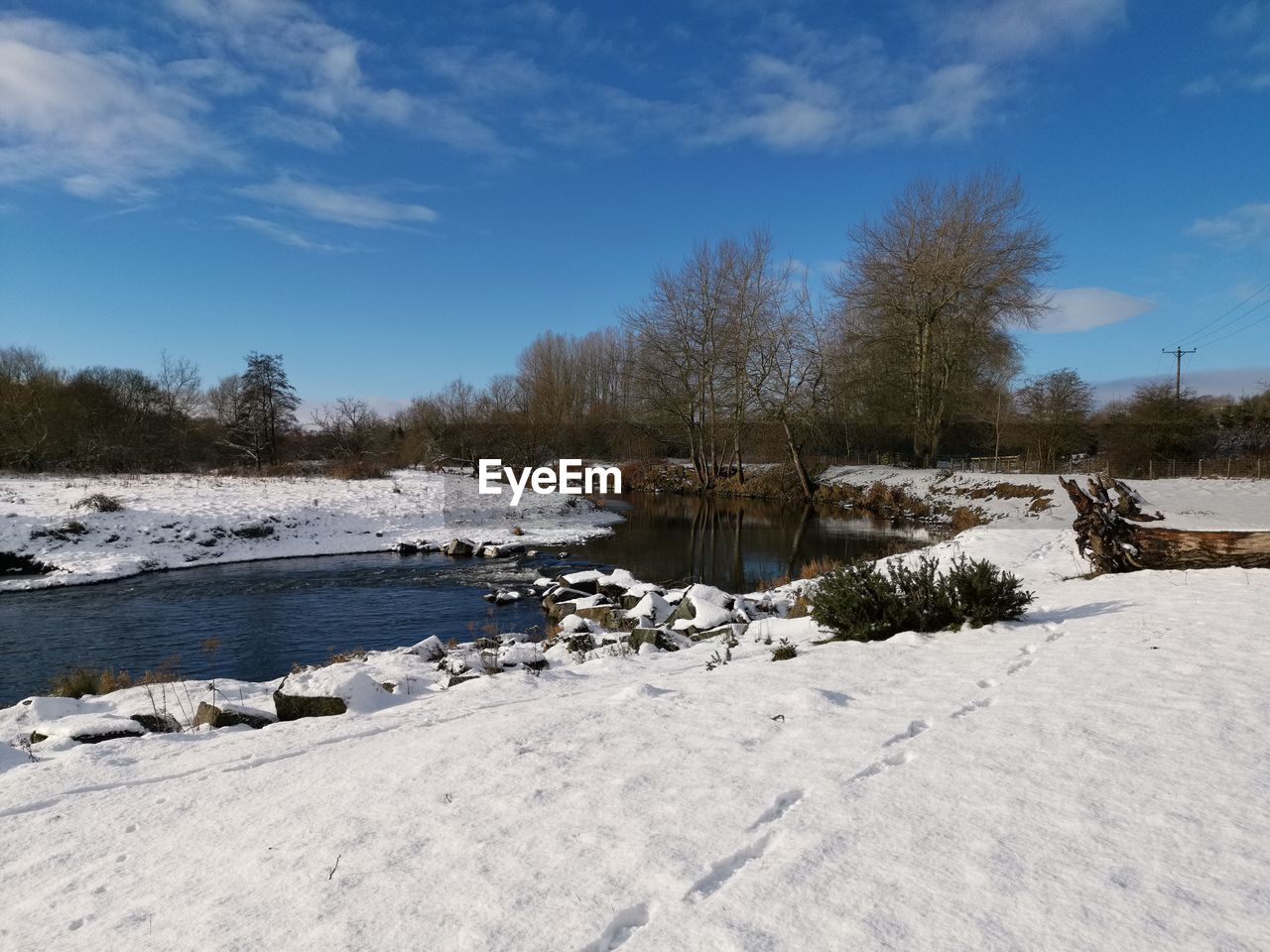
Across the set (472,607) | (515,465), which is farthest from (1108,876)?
(515,465)

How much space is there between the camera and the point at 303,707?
6.00 meters

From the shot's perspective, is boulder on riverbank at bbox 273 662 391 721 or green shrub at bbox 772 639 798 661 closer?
boulder on riverbank at bbox 273 662 391 721

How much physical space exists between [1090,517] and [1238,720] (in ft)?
23.1

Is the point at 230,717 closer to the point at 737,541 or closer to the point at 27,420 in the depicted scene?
the point at 737,541

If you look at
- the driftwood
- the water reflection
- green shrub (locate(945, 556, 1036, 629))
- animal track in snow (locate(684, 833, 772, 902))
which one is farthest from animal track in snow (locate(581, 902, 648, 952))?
the water reflection

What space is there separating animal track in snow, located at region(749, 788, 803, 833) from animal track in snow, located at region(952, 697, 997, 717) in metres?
1.64

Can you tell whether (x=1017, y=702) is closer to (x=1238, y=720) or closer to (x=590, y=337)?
(x=1238, y=720)

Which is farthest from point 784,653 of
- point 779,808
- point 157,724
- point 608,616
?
point 157,724

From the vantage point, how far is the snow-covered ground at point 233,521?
18.2 m

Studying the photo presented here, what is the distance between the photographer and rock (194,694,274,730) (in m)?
5.82

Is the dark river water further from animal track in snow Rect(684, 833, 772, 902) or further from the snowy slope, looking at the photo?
animal track in snow Rect(684, 833, 772, 902)

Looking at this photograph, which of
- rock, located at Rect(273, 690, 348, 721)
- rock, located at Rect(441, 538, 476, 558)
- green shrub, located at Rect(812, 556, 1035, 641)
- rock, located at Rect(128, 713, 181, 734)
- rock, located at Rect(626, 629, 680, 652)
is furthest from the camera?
rock, located at Rect(441, 538, 476, 558)

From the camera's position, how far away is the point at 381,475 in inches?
1366

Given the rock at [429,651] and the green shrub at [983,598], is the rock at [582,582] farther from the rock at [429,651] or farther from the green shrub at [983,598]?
the green shrub at [983,598]
